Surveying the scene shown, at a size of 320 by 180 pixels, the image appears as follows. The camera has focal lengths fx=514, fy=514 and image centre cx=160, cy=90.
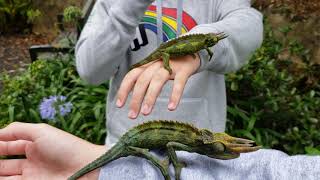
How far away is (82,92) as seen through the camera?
155 inches

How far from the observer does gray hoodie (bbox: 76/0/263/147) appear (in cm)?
231

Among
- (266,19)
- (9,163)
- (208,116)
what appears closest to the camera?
(9,163)

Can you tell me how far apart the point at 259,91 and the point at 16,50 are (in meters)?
3.84

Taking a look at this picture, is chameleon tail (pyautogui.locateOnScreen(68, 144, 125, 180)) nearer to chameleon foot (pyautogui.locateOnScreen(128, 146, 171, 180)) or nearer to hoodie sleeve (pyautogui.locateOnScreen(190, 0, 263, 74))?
chameleon foot (pyautogui.locateOnScreen(128, 146, 171, 180))

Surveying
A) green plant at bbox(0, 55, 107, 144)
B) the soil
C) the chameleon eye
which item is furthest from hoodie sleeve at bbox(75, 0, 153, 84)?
the soil

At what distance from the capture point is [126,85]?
1.66 m

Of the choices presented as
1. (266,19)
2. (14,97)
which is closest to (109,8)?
(14,97)

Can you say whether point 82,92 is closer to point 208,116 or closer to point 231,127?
point 231,127

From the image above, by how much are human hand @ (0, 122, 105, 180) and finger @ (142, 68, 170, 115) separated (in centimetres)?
54

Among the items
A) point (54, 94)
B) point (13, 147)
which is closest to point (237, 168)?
point (13, 147)

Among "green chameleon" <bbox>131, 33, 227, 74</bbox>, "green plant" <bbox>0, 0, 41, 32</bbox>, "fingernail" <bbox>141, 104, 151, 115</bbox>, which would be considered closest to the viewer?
"fingernail" <bbox>141, 104, 151, 115</bbox>

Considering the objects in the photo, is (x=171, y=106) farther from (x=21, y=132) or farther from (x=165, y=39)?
(x=165, y=39)

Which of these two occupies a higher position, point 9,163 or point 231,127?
point 9,163

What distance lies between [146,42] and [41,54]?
8.40ft
